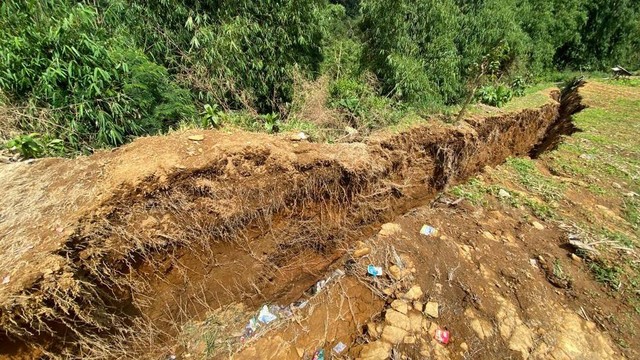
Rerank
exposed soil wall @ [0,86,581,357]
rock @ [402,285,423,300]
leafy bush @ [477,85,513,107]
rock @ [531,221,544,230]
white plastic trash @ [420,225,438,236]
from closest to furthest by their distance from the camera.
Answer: exposed soil wall @ [0,86,581,357] → rock @ [402,285,423,300] → white plastic trash @ [420,225,438,236] → rock @ [531,221,544,230] → leafy bush @ [477,85,513,107]

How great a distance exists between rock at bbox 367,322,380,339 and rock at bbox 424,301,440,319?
478 millimetres

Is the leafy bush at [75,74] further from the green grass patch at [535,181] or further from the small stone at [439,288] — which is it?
the green grass patch at [535,181]

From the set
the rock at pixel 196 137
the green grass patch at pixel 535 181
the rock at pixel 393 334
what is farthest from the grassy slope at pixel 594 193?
the rock at pixel 196 137

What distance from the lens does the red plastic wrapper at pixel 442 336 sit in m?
2.50

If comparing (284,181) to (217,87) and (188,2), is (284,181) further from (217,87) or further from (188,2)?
(188,2)

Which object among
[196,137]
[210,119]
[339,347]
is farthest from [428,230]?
[210,119]

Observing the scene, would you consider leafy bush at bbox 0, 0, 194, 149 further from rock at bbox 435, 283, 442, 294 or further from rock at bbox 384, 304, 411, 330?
rock at bbox 435, 283, 442, 294

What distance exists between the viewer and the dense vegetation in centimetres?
324

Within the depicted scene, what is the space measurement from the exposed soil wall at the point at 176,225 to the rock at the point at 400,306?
54.0 inches

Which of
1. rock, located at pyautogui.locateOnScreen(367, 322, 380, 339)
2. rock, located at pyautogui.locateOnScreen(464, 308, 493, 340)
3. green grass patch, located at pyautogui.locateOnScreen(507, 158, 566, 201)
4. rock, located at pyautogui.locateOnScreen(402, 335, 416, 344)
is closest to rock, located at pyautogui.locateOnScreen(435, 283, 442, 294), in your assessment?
rock, located at pyautogui.locateOnScreen(464, 308, 493, 340)

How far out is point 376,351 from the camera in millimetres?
2451

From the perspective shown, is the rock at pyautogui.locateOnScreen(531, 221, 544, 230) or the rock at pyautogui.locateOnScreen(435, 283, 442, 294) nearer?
the rock at pyautogui.locateOnScreen(435, 283, 442, 294)

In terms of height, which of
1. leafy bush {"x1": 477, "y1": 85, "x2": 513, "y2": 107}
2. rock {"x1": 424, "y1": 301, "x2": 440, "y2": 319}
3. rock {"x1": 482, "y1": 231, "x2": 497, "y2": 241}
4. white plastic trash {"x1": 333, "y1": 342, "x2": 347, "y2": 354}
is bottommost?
white plastic trash {"x1": 333, "y1": 342, "x2": 347, "y2": 354}

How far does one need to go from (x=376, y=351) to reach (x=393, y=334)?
0.21 m
